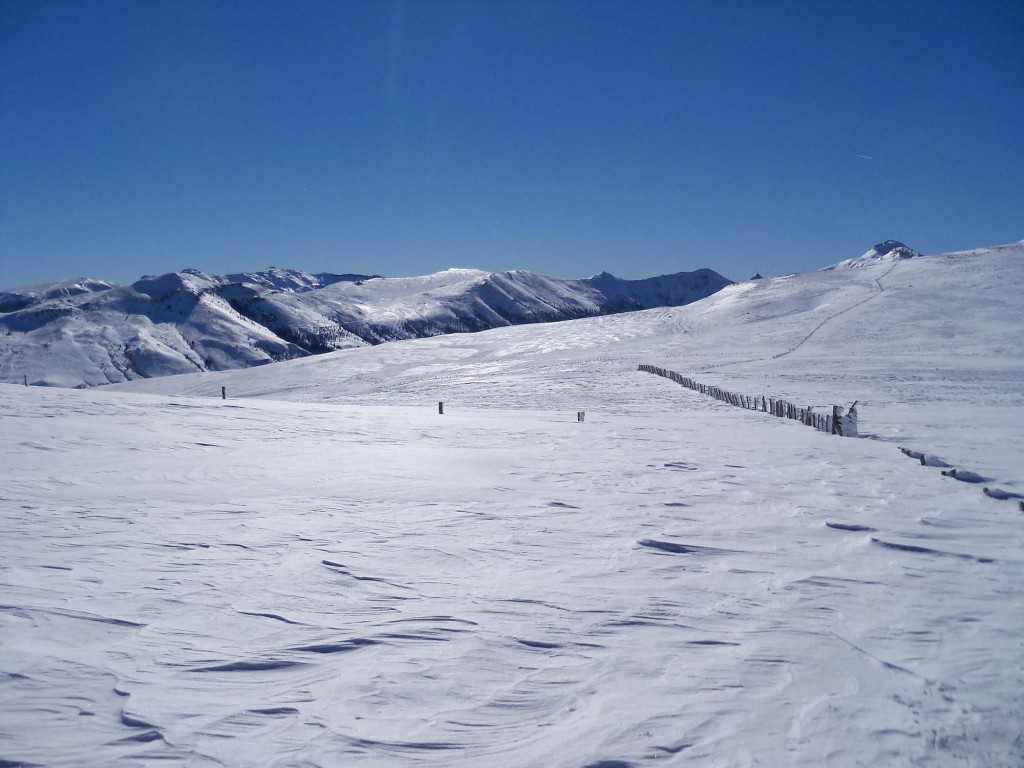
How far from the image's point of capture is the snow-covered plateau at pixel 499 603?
349 cm

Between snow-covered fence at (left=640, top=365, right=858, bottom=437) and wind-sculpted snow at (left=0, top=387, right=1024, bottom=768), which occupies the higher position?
snow-covered fence at (left=640, top=365, right=858, bottom=437)

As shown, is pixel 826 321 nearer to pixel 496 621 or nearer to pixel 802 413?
pixel 802 413

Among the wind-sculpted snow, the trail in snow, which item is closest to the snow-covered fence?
the wind-sculpted snow

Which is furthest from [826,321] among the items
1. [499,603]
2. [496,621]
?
[496,621]

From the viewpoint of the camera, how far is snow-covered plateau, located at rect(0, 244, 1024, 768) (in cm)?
349

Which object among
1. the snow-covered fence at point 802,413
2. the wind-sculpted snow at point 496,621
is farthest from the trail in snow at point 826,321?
the wind-sculpted snow at point 496,621

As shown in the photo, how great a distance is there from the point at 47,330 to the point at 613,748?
226 meters

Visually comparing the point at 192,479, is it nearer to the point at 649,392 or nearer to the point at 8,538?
the point at 8,538

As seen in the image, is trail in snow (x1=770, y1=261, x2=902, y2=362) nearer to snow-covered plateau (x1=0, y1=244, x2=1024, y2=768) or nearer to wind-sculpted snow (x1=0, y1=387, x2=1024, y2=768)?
snow-covered plateau (x1=0, y1=244, x2=1024, y2=768)

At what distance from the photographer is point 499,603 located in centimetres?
519

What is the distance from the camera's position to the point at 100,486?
8.56 metres

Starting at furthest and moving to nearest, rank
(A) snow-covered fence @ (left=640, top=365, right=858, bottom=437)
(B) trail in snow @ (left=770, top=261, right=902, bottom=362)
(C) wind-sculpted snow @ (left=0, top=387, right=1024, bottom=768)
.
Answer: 1. (B) trail in snow @ (left=770, top=261, right=902, bottom=362)
2. (A) snow-covered fence @ (left=640, top=365, right=858, bottom=437)
3. (C) wind-sculpted snow @ (left=0, top=387, right=1024, bottom=768)

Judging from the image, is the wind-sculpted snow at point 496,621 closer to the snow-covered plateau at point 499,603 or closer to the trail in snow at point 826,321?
the snow-covered plateau at point 499,603

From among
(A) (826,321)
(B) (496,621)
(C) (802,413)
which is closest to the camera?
(B) (496,621)
